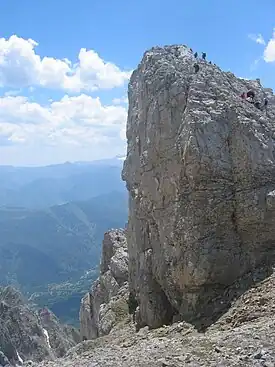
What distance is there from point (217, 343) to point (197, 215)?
32.0ft

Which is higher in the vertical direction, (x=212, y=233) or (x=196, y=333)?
(x=212, y=233)

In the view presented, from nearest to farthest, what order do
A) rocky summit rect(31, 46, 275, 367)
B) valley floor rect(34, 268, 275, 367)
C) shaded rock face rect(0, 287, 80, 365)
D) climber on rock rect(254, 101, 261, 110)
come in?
valley floor rect(34, 268, 275, 367) < rocky summit rect(31, 46, 275, 367) < climber on rock rect(254, 101, 261, 110) < shaded rock face rect(0, 287, 80, 365)

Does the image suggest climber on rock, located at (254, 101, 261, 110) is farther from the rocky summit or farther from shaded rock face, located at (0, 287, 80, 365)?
shaded rock face, located at (0, 287, 80, 365)

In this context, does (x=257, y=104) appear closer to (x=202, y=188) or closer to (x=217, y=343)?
(x=202, y=188)

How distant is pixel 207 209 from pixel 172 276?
489 centimetres

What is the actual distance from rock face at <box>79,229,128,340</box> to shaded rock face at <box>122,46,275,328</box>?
6865 mm

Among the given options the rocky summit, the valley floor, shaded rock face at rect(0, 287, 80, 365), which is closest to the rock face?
the rocky summit

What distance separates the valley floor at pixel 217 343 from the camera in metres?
19.6

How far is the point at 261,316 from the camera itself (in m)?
24.4

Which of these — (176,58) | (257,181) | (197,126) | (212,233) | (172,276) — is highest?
(176,58)

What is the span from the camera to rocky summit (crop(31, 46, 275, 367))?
26.2 metres

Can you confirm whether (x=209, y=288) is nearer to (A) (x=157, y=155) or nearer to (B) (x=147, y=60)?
(A) (x=157, y=155)

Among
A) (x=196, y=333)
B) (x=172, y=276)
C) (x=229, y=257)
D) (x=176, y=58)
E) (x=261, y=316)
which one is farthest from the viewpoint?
(x=176, y=58)

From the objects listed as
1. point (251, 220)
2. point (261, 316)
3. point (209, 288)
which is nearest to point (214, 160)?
point (251, 220)
